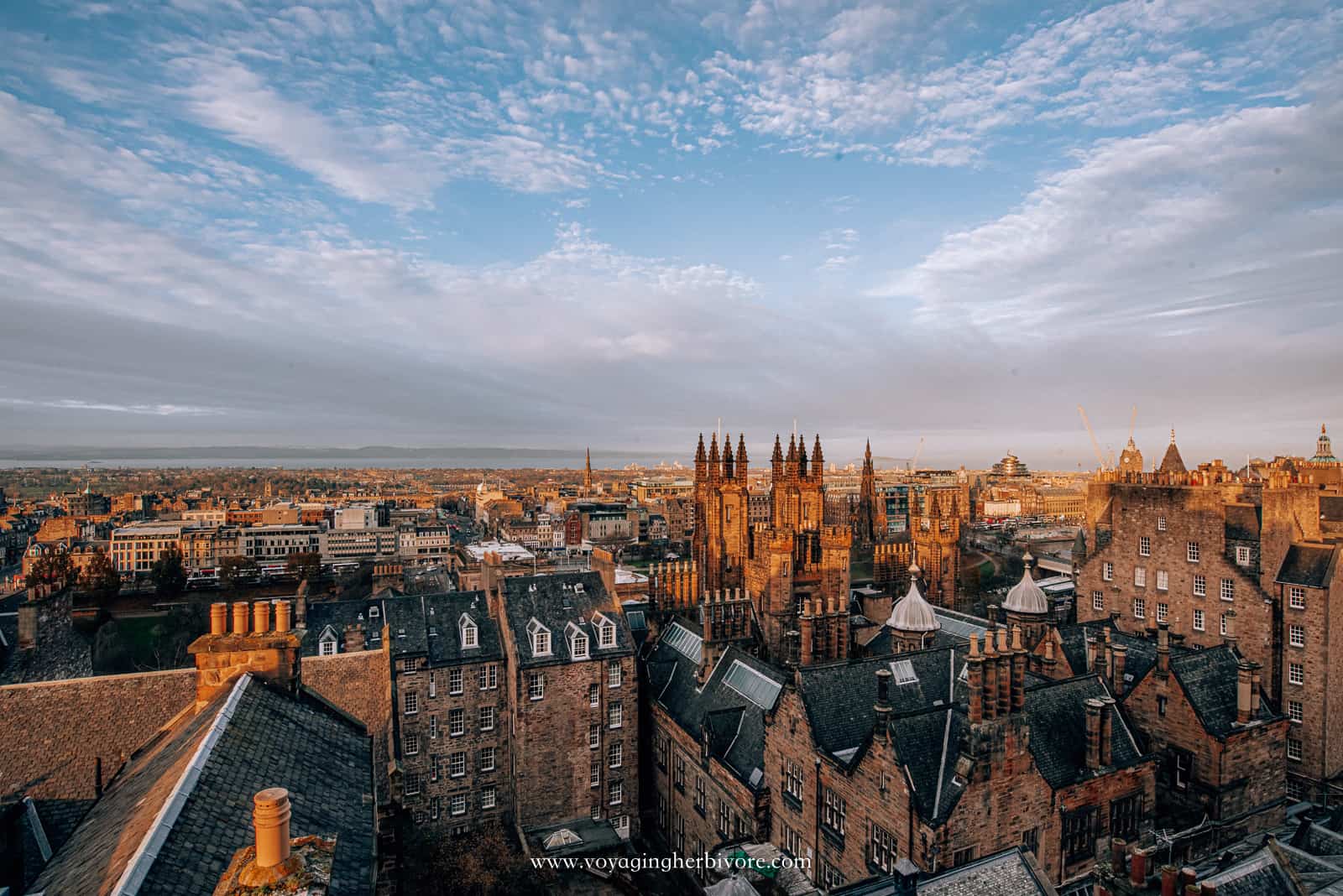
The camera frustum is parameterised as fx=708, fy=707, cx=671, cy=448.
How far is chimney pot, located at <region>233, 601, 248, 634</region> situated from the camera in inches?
714

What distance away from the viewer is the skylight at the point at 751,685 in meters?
33.2

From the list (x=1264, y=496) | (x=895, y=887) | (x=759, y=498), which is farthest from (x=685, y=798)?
(x=759, y=498)

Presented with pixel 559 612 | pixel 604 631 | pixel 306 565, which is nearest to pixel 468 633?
pixel 559 612

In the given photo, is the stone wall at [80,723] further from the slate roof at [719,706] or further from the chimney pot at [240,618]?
the slate roof at [719,706]

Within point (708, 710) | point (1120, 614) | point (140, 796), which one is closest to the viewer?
point (140, 796)

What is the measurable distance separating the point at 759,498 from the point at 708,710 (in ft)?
407

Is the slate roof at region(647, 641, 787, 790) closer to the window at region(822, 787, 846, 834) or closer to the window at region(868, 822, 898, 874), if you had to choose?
the window at region(822, 787, 846, 834)

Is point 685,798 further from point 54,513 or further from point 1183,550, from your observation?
point 54,513

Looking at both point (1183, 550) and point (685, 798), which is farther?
point (1183, 550)

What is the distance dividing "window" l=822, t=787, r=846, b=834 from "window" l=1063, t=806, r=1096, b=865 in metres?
7.38

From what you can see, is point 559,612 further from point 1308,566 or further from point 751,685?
point 1308,566

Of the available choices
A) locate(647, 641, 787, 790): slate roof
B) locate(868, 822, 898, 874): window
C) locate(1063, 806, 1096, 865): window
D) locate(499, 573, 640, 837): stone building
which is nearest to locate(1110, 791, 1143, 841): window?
locate(1063, 806, 1096, 865): window

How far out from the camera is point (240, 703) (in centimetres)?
1581

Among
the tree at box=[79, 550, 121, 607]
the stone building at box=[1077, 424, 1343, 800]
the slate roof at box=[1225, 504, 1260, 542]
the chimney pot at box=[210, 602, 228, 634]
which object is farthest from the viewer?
the tree at box=[79, 550, 121, 607]
